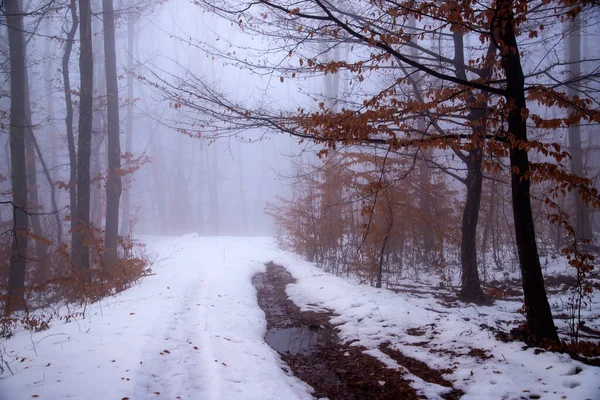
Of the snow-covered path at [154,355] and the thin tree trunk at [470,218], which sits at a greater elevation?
the thin tree trunk at [470,218]

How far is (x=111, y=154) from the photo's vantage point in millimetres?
13180

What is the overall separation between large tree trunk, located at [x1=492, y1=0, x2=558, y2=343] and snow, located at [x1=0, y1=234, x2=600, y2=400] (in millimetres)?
460

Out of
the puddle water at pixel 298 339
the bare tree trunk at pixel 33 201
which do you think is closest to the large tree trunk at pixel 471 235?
the puddle water at pixel 298 339

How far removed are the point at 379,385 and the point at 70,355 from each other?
12.3ft

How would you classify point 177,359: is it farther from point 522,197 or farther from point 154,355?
point 522,197

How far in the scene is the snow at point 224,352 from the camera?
365cm

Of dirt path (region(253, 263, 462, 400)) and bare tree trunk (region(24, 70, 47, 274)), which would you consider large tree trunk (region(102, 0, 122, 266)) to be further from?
dirt path (region(253, 263, 462, 400))

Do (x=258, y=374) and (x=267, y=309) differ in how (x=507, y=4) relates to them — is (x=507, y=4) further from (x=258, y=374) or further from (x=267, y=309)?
(x=267, y=309)

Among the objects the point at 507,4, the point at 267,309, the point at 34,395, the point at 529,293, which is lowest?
the point at 267,309

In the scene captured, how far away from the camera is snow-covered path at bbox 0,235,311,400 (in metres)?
3.68

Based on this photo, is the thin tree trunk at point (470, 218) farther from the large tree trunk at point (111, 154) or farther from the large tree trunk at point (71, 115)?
the large tree trunk at point (111, 154)

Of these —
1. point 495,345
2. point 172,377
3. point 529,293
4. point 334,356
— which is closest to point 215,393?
point 172,377

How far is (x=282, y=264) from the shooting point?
13633mm

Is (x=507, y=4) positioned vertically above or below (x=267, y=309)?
above
